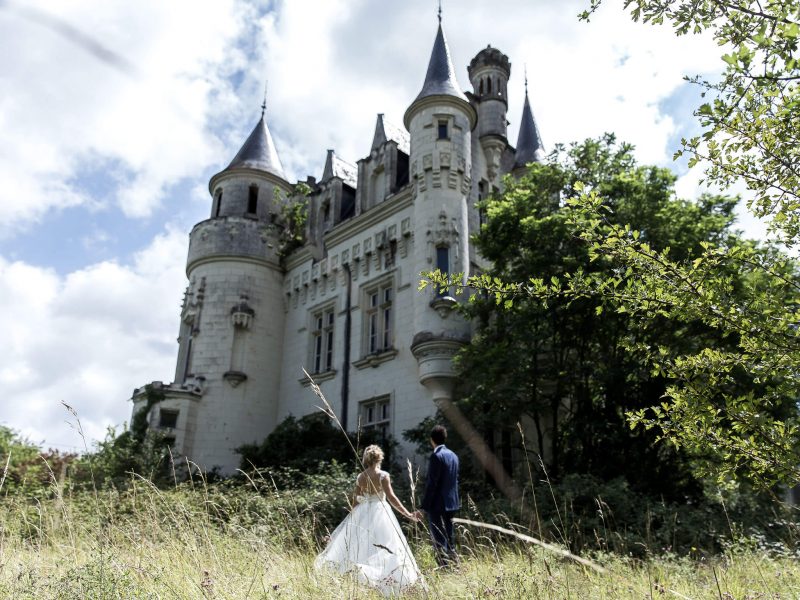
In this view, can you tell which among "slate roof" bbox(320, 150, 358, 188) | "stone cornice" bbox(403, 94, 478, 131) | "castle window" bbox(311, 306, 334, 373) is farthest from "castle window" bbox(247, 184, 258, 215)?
"stone cornice" bbox(403, 94, 478, 131)

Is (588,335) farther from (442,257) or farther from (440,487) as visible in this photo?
(440,487)

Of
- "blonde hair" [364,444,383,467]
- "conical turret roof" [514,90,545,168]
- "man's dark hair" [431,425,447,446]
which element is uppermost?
"conical turret roof" [514,90,545,168]

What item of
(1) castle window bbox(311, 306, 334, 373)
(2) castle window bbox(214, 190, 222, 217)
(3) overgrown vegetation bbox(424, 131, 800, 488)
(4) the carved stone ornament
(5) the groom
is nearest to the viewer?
(5) the groom

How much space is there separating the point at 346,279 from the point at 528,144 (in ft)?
28.4

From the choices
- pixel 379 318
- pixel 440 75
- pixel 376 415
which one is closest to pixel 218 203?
pixel 379 318

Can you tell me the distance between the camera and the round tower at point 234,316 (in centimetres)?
2126

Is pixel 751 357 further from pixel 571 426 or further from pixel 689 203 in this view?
pixel 689 203

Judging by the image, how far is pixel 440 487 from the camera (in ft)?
24.0

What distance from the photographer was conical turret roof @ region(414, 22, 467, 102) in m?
20.5

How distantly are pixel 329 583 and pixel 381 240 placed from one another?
54.5ft

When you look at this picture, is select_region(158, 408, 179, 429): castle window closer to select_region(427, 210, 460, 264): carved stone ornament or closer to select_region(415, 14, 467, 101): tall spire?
select_region(427, 210, 460, 264): carved stone ornament

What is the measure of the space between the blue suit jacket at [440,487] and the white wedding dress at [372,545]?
94cm

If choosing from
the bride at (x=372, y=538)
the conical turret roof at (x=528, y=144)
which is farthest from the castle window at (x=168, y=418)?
the bride at (x=372, y=538)

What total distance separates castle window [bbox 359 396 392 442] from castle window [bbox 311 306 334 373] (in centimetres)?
251
